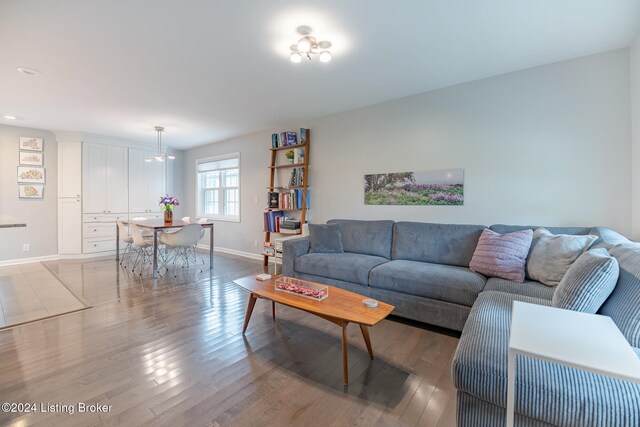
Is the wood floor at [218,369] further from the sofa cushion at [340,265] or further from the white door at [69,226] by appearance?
the white door at [69,226]

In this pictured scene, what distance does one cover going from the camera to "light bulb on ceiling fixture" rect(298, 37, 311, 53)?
2204 mm

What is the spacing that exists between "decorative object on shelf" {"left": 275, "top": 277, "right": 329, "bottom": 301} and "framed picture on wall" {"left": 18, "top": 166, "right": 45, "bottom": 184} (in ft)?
18.7

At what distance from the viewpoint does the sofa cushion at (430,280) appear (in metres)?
2.33

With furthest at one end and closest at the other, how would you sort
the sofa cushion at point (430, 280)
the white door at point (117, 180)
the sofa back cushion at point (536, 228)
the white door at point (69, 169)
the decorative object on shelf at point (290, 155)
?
→ the white door at point (117, 180)
the white door at point (69, 169)
the decorative object on shelf at point (290, 155)
the sofa back cushion at point (536, 228)
the sofa cushion at point (430, 280)

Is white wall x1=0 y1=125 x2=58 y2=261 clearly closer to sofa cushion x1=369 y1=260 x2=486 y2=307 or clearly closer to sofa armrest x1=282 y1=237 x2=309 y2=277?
sofa armrest x1=282 y1=237 x2=309 y2=277

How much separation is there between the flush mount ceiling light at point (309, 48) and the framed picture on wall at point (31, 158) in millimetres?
5630

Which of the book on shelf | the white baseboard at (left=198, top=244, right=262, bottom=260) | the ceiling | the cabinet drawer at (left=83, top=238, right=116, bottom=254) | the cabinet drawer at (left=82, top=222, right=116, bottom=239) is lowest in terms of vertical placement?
the white baseboard at (left=198, top=244, right=262, bottom=260)

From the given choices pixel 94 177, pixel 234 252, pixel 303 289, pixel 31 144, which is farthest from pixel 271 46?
pixel 31 144

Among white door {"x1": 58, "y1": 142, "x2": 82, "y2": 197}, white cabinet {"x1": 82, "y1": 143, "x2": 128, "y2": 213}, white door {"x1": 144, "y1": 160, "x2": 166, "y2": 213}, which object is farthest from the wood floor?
white door {"x1": 144, "y1": 160, "x2": 166, "y2": 213}

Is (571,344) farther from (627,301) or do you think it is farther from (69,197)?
(69,197)

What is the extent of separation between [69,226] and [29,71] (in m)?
3.63

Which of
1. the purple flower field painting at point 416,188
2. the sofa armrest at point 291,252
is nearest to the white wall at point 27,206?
the sofa armrest at point 291,252

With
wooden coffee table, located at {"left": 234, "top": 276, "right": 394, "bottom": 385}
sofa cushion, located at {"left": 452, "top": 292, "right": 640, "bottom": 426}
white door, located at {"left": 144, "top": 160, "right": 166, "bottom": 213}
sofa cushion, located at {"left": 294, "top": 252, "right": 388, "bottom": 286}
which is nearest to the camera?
sofa cushion, located at {"left": 452, "top": 292, "right": 640, "bottom": 426}

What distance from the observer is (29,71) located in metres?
2.83
